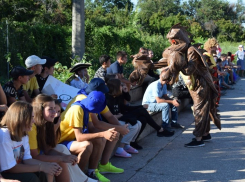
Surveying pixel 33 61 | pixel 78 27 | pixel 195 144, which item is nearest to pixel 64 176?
pixel 33 61

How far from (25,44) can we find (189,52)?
6915mm

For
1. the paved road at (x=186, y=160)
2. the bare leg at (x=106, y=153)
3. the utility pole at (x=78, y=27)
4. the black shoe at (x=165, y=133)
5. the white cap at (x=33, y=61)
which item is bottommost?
the paved road at (x=186, y=160)

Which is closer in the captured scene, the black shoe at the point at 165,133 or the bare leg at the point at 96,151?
the bare leg at the point at 96,151

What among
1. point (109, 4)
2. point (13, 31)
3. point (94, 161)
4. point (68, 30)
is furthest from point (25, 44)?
point (109, 4)

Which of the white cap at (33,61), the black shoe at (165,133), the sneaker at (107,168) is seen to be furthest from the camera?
the black shoe at (165,133)

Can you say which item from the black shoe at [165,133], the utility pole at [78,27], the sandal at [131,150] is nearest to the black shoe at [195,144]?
the black shoe at [165,133]

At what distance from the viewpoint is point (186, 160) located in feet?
20.9

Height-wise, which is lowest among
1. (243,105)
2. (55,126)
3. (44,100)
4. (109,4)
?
(243,105)

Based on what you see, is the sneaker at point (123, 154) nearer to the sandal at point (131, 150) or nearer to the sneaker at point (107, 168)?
the sandal at point (131, 150)

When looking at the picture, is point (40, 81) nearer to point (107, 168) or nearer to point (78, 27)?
point (107, 168)

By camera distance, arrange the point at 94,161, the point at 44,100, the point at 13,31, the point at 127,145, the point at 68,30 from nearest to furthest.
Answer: the point at 44,100
the point at 94,161
the point at 127,145
the point at 13,31
the point at 68,30

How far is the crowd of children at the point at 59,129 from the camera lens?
3715 millimetres

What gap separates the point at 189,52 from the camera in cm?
671

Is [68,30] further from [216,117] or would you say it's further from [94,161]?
[94,161]
